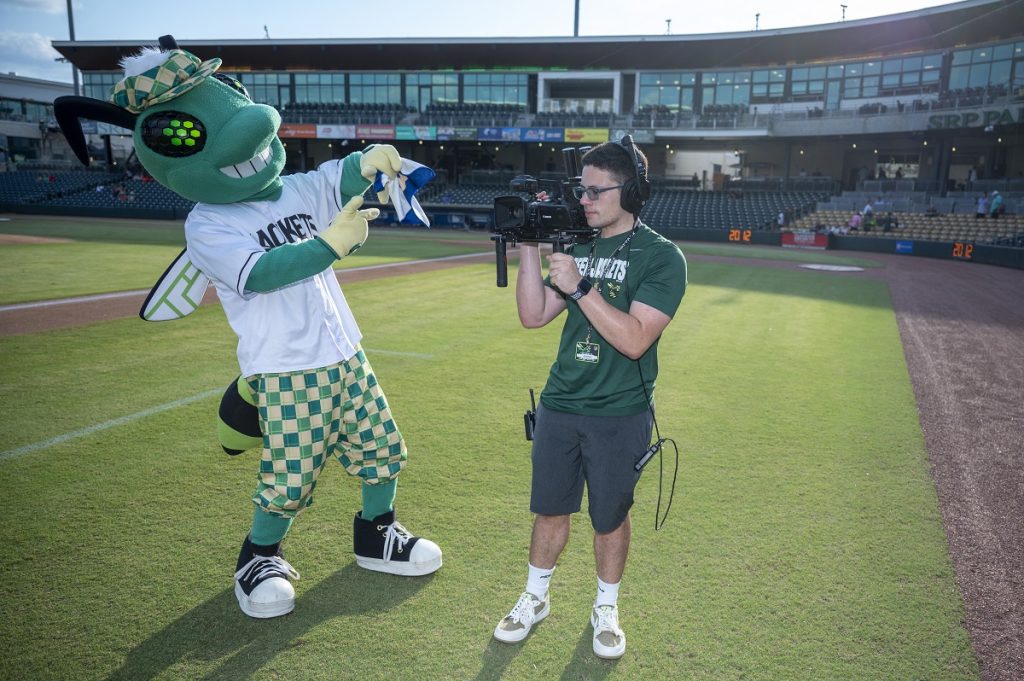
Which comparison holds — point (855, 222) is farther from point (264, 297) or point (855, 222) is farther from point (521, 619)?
point (264, 297)

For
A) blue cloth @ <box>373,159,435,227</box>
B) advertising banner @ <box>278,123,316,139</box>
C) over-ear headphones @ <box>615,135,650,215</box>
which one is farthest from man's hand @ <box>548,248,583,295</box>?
advertising banner @ <box>278,123,316,139</box>

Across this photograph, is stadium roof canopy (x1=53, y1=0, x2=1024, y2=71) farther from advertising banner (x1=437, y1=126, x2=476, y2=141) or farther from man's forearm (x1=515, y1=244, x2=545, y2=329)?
man's forearm (x1=515, y1=244, x2=545, y2=329)

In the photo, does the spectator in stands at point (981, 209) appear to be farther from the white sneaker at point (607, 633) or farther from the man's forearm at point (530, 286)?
the white sneaker at point (607, 633)

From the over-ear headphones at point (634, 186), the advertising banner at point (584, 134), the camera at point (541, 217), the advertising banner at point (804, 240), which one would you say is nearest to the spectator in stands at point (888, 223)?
the advertising banner at point (804, 240)

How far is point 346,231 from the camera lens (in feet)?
9.80

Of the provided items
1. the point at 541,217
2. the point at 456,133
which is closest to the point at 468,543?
the point at 541,217

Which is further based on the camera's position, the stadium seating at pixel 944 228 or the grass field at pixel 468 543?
the stadium seating at pixel 944 228

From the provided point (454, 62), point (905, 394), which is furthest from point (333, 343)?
point (454, 62)

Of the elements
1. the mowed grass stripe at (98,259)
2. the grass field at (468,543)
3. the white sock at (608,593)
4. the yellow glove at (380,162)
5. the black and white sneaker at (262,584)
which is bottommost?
the grass field at (468,543)

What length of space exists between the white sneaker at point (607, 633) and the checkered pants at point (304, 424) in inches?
58.8

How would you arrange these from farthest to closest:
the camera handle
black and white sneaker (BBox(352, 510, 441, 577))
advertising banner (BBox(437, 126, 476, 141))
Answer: advertising banner (BBox(437, 126, 476, 141)) < black and white sneaker (BBox(352, 510, 441, 577)) < the camera handle

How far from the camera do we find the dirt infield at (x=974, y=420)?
3.43 metres

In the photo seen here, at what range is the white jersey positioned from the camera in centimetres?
307

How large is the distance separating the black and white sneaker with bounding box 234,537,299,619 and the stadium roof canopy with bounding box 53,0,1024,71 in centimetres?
4466
